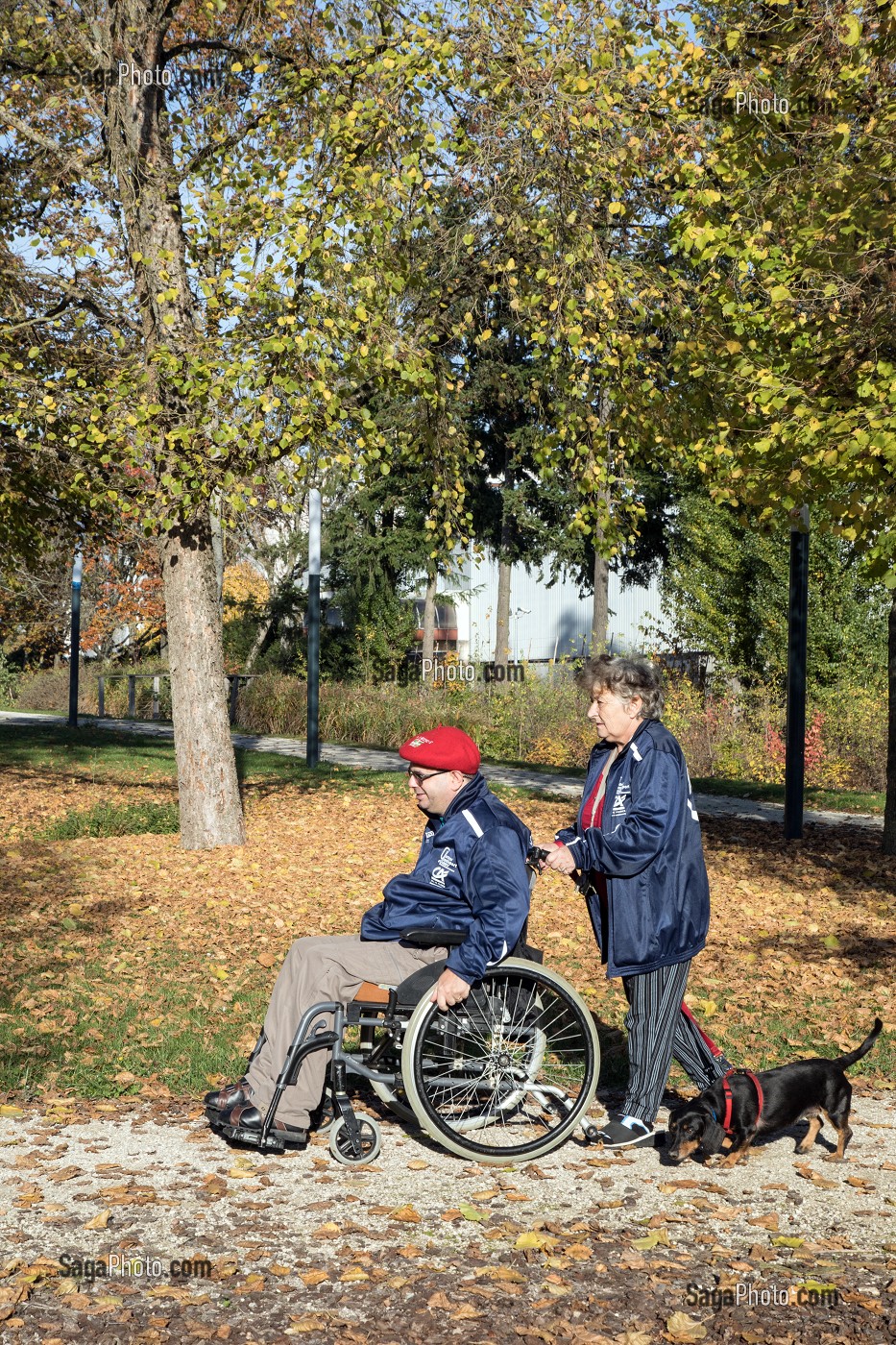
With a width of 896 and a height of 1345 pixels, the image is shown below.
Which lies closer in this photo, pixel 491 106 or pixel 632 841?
pixel 632 841

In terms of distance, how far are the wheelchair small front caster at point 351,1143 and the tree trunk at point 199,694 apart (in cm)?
594

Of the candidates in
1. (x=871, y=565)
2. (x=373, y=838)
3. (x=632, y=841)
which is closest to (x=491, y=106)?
(x=871, y=565)

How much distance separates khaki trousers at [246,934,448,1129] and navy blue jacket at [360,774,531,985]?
0.29ft

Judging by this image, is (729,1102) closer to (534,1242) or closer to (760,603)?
(534,1242)

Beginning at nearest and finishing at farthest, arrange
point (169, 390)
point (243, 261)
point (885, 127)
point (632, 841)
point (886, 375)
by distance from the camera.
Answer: point (632, 841), point (886, 375), point (885, 127), point (243, 261), point (169, 390)

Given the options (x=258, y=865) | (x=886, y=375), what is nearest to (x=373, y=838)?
(x=258, y=865)

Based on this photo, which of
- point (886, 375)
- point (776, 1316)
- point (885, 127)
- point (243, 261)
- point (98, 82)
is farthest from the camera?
point (98, 82)

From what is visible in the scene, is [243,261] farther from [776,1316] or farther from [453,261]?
[776,1316]

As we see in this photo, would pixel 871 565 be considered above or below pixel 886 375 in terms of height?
below

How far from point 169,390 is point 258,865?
3545mm

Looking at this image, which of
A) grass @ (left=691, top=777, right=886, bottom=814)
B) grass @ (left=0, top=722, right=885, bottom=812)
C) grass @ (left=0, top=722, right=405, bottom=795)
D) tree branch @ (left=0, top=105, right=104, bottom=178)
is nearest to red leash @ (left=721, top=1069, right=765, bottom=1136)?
tree branch @ (left=0, top=105, right=104, bottom=178)

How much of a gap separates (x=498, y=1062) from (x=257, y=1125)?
0.84m

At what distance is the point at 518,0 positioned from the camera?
9812 millimetres

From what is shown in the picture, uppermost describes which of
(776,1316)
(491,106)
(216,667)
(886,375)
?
(491,106)
